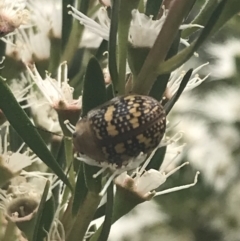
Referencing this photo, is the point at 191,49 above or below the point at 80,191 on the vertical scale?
above

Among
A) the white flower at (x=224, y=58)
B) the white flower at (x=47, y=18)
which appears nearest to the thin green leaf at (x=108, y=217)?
the white flower at (x=47, y=18)

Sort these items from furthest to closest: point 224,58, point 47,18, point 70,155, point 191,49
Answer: point 224,58 → point 47,18 → point 70,155 → point 191,49

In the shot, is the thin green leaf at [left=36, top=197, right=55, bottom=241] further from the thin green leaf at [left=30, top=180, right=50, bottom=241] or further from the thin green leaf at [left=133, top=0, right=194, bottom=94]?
the thin green leaf at [left=133, top=0, right=194, bottom=94]

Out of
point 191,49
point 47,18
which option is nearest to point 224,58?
point 47,18

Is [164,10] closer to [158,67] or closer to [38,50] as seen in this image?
[158,67]

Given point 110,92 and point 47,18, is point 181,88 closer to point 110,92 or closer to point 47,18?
point 110,92

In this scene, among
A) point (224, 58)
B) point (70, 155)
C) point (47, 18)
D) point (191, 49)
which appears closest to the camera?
point (191, 49)

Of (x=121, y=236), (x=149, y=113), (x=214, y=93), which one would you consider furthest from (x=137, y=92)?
(x=214, y=93)

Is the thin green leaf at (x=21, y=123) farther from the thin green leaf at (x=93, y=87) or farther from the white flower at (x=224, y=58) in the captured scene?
the white flower at (x=224, y=58)
